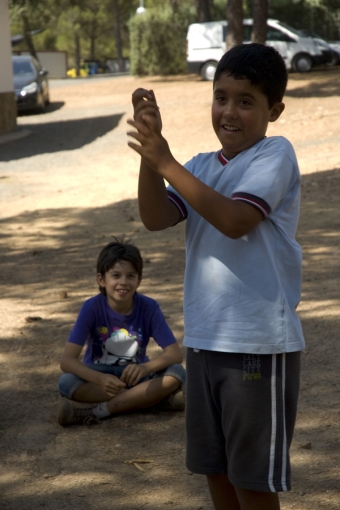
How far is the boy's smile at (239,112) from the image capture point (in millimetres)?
2264

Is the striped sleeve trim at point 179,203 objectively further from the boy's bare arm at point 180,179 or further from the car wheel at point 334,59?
the car wheel at point 334,59

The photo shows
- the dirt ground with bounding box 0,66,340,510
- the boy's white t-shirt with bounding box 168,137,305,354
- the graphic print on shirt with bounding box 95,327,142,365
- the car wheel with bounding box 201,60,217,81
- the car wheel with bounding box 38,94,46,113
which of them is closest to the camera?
the boy's white t-shirt with bounding box 168,137,305,354

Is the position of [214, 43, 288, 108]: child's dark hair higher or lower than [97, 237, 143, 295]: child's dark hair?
higher

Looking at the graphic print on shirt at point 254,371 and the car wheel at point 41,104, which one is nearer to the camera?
the graphic print on shirt at point 254,371

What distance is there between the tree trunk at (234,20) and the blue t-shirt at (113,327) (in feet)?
58.1

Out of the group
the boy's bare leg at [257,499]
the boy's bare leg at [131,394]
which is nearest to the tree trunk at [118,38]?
the boy's bare leg at [131,394]

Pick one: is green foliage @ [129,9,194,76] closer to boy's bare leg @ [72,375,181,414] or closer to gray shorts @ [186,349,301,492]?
boy's bare leg @ [72,375,181,414]

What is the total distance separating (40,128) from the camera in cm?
2052

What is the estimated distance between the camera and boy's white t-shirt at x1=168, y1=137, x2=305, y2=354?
2.24 meters

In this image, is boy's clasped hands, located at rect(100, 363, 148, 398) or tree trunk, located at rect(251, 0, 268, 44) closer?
boy's clasped hands, located at rect(100, 363, 148, 398)

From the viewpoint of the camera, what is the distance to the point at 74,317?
5.73 metres

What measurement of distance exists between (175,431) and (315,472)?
812 millimetres

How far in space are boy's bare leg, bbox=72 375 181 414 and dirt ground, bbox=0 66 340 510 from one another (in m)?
0.08

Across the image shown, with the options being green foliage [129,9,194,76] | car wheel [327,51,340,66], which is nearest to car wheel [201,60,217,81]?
car wheel [327,51,340,66]
